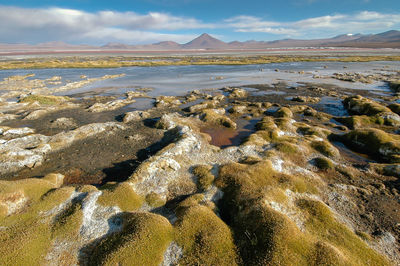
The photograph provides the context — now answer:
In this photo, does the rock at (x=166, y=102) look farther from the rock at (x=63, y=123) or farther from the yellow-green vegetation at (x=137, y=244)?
the yellow-green vegetation at (x=137, y=244)

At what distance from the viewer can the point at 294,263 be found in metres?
10.8

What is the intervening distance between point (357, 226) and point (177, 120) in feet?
101

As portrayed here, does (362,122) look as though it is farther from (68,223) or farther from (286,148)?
(68,223)

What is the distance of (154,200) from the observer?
675 inches

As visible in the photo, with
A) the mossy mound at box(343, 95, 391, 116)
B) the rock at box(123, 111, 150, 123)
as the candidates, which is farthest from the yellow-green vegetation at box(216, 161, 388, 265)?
the mossy mound at box(343, 95, 391, 116)

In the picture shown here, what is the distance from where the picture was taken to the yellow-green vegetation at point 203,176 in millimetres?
19050

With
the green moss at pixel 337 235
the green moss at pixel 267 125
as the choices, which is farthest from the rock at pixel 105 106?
the green moss at pixel 337 235

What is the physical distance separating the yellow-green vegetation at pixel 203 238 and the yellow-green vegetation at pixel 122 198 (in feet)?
13.6

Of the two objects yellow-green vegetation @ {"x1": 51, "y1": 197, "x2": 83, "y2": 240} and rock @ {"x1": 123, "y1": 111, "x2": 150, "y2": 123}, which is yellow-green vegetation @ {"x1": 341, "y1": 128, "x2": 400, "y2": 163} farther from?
rock @ {"x1": 123, "y1": 111, "x2": 150, "y2": 123}

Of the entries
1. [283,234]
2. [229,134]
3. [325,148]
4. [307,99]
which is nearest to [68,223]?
[283,234]

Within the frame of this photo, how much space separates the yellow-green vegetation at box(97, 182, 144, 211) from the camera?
51.8 feet

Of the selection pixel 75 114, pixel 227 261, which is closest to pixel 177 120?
pixel 75 114

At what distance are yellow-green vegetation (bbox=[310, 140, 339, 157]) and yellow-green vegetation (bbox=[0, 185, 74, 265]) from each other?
29.0m

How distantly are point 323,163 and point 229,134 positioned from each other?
1521cm
